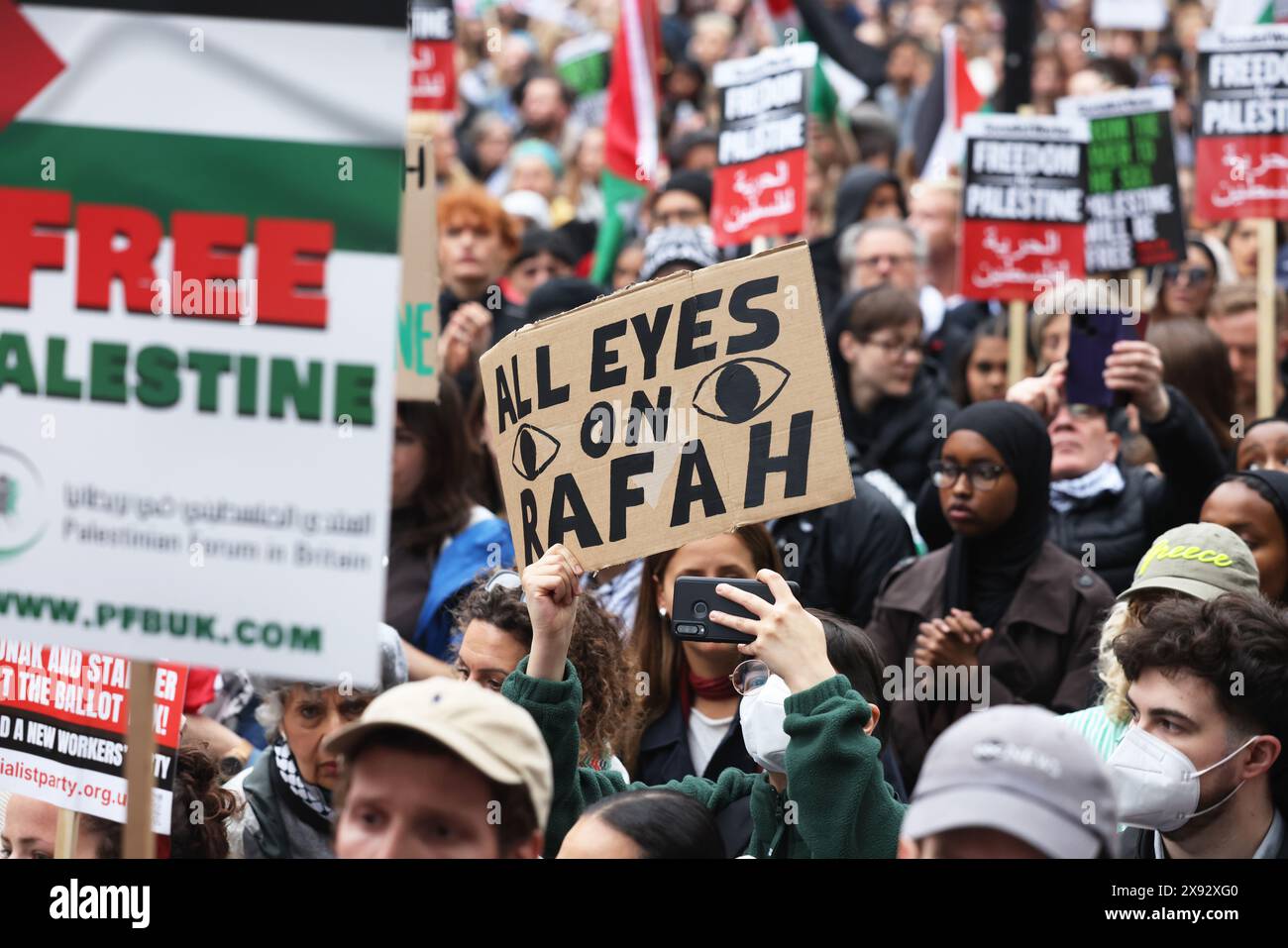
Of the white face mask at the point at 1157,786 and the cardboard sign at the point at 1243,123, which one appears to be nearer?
the white face mask at the point at 1157,786

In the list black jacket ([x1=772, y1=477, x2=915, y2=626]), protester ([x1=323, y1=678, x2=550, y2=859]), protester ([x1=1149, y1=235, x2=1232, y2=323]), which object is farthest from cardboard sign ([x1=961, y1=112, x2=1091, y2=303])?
protester ([x1=323, y1=678, x2=550, y2=859])

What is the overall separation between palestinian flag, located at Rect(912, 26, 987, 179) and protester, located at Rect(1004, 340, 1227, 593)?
17.0ft

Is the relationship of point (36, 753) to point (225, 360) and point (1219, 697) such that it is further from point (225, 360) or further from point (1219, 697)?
point (1219, 697)

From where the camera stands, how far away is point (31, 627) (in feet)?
9.93

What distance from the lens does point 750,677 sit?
4.11 metres

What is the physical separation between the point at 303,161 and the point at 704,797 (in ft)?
5.91

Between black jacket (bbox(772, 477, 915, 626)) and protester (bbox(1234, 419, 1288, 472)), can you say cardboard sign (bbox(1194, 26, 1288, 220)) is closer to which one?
protester (bbox(1234, 419, 1288, 472))

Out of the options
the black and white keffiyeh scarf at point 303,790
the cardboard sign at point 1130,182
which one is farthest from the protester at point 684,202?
the black and white keffiyeh scarf at point 303,790

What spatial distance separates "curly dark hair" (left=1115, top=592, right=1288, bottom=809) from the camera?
3896 mm

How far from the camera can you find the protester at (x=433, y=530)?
578 centimetres

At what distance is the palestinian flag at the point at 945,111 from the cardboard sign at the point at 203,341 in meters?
9.03

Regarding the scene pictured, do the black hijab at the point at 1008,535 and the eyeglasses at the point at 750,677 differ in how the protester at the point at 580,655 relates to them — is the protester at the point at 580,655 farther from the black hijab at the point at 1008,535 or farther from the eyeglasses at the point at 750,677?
the black hijab at the point at 1008,535

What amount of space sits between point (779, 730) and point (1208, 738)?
3.00 feet

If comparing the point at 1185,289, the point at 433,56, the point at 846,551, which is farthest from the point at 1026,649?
the point at 433,56
